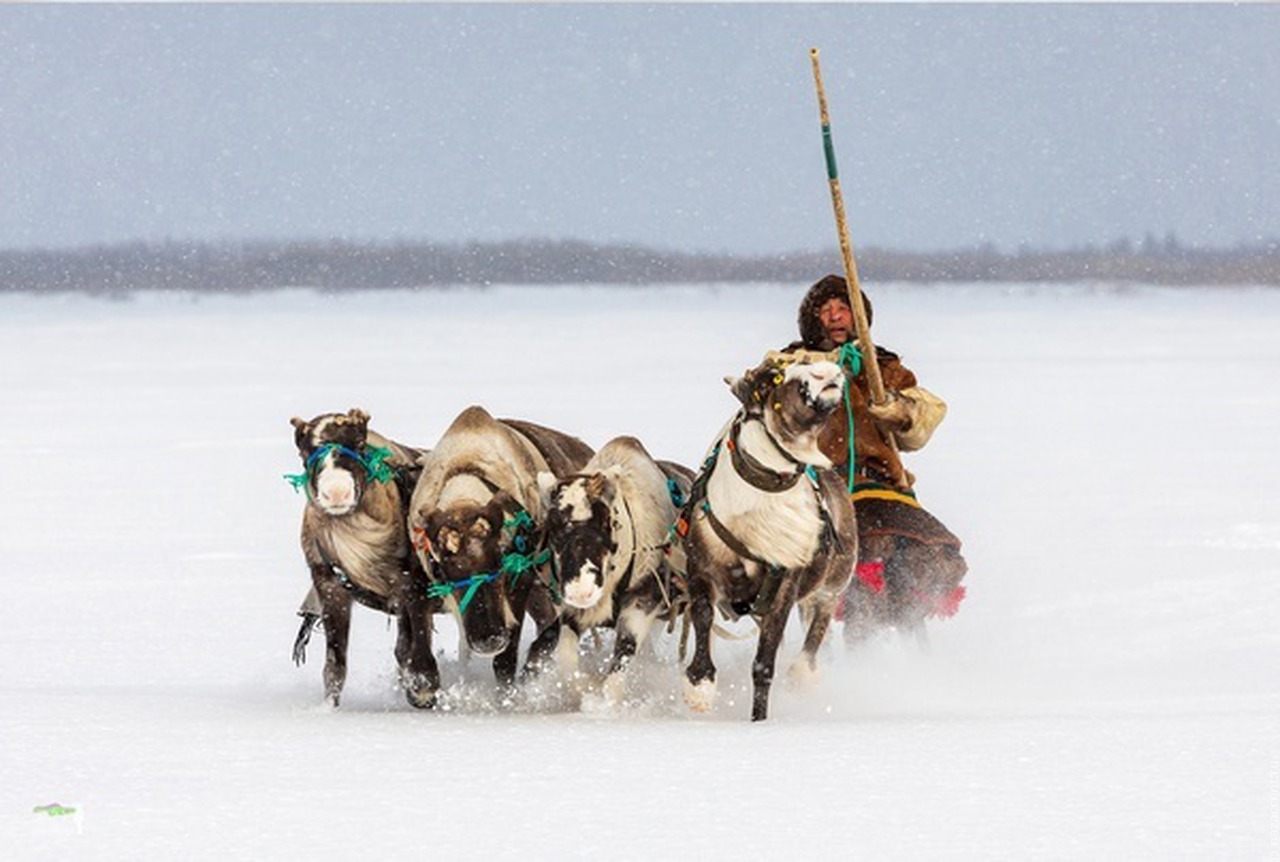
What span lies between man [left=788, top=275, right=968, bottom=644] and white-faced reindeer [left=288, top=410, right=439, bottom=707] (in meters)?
1.73

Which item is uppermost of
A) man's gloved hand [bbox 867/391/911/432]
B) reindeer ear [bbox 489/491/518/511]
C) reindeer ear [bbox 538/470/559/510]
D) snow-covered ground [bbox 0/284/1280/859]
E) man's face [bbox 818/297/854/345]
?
man's face [bbox 818/297/854/345]

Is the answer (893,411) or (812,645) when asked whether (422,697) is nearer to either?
(812,645)

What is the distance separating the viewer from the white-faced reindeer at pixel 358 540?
7.36 meters

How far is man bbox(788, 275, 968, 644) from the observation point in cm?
853

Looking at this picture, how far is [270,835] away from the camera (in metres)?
5.54

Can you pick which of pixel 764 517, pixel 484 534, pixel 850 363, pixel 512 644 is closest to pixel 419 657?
pixel 512 644

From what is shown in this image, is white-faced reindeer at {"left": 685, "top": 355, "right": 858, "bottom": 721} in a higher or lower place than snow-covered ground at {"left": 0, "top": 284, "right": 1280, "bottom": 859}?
higher

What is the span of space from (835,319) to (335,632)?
225cm

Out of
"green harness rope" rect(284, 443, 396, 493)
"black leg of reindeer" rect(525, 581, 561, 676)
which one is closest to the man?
"black leg of reindeer" rect(525, 581, 561, 676)

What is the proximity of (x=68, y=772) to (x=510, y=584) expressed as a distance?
1692mm

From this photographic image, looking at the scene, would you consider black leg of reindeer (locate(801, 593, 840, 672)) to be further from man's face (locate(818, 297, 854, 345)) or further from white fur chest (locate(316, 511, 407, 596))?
white fur chest (locate(316, 511, 407, 596))

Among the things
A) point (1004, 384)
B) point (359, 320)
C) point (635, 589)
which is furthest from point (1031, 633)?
point (359, 320)

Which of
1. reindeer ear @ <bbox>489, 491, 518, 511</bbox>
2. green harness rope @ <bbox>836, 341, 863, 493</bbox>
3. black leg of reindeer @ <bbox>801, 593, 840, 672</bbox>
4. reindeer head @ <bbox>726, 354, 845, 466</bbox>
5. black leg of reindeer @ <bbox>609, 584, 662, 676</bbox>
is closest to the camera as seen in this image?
reindeer head @ <bbox>726, 354, 845, 466</bbox>

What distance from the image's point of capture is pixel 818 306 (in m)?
8.53
